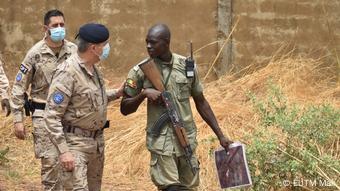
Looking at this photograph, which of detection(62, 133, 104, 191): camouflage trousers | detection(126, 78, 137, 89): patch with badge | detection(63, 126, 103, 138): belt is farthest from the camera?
detection(126, 78, 137, 89): patch with badge

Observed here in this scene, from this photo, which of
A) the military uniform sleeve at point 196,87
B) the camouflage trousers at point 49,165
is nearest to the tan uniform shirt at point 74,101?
the military uniform sleeve at point 196,87

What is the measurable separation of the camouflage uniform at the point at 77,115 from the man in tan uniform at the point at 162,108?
219 millimetres

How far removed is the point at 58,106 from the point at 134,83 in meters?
0.57

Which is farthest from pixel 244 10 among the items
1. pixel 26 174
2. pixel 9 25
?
pixel 26 174

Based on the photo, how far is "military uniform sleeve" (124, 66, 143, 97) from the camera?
482 cm

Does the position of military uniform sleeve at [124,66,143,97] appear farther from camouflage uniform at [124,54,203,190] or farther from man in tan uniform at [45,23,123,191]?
man in tan uniform at [45,23,123,191]

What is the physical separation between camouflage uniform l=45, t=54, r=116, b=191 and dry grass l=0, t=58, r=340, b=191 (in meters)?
1.60

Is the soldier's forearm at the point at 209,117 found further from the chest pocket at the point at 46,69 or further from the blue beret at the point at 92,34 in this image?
the chest pocket at the point at 46,69

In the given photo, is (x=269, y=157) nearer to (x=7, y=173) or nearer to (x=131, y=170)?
(x=131, y=170)

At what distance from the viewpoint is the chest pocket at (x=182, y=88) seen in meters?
4.85

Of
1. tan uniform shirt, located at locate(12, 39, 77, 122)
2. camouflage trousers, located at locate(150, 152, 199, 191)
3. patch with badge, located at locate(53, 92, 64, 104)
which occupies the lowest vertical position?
camouflage trousers, located at locate(150, 152, 199, 191)

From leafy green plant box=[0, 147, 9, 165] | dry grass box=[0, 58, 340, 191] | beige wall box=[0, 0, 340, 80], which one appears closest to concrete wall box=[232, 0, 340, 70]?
beige wall box=[0, 0, 340, 80]

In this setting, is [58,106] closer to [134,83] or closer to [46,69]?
[134,83]

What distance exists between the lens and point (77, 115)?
15.4 feet
